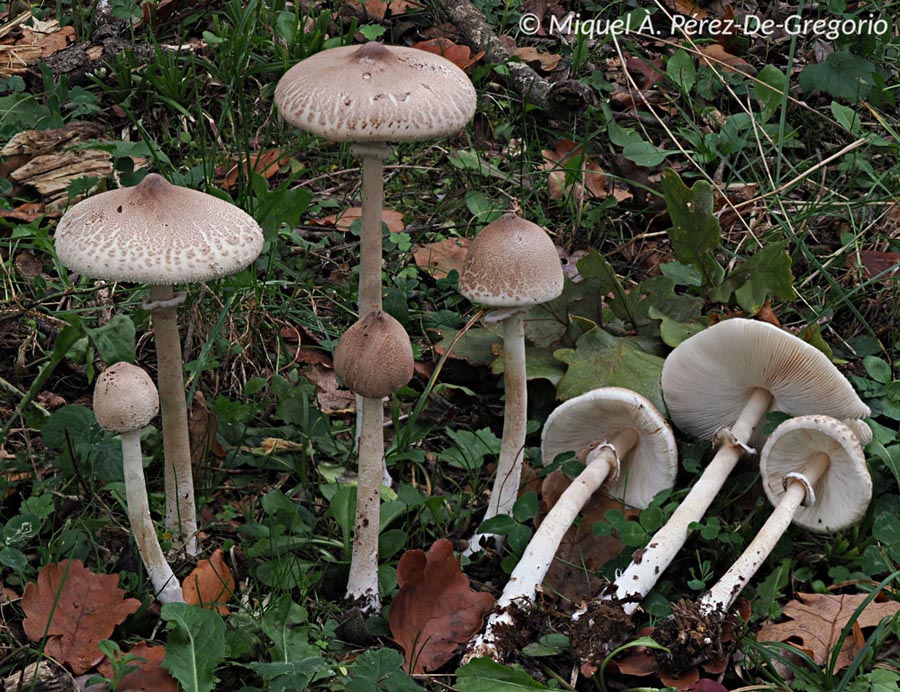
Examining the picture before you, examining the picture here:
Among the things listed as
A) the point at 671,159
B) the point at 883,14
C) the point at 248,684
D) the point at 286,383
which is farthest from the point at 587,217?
the point at 248,684

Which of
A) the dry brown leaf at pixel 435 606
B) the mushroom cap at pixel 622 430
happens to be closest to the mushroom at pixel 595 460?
the mushroom cap at pixel 622 430

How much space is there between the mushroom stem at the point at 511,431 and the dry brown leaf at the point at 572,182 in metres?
1.99

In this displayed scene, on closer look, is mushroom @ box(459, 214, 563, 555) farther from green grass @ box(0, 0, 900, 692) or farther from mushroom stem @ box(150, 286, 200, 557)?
mushroom stem @ box(150, 286, 200, 557)

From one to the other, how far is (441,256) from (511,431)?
5.56ft

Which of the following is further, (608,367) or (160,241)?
(608,367)

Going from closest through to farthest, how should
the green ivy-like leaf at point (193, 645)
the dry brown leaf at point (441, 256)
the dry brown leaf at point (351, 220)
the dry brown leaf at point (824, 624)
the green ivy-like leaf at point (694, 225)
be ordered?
the green ivy-like leaf at point (193, 645) → the dry brown leaf at point (824, 624) → the green ivy-like leaf at point (694, 225) → the dry brown leaf at point (441, 256) → the dry brown leaf at point (351, 220)

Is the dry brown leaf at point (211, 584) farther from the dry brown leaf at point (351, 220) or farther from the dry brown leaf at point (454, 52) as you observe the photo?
the dry brown leaf at point (454, 52)

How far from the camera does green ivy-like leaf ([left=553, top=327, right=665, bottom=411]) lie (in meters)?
4.15

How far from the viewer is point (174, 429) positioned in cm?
344

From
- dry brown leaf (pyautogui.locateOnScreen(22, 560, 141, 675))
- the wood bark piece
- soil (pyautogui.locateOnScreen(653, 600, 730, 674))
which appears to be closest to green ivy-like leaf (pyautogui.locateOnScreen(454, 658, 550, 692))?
soil (pyautogui.locateOnScreen(653, 600, 730, 674))

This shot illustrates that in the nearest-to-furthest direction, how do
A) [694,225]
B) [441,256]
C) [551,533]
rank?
[551,533] → [694,225] → [441,256]

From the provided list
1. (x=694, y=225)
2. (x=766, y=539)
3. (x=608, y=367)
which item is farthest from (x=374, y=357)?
(x=694, y=225)

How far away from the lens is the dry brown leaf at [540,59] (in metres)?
6.44

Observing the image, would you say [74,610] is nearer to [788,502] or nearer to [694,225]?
[788,502]
